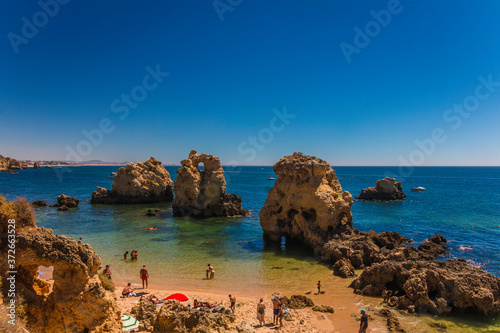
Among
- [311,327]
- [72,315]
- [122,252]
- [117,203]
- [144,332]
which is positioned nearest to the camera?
[72,315]

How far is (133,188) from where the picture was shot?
5253 cm

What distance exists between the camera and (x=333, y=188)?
2609cm

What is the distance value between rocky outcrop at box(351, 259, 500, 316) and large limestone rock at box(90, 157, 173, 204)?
45.6 metres

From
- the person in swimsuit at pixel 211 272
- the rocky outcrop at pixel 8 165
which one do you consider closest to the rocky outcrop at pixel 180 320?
the person in swimsuit at pixel 211 272

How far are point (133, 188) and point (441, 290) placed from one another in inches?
1935

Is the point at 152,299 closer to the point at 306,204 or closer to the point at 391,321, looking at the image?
the point at 391,321

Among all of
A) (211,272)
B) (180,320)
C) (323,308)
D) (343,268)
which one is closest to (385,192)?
(343,268)

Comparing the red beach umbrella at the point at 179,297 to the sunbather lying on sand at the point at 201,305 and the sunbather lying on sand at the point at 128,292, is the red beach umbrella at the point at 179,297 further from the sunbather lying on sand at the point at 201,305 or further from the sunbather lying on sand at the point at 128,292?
the sunbather lying on sand at the point at 128,292

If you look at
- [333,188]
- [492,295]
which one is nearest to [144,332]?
[492,295]

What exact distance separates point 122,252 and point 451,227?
36031 mm

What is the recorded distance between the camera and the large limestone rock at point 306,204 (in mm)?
23812

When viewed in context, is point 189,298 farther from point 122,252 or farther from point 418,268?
point 418,268

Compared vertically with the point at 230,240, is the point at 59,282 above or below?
above

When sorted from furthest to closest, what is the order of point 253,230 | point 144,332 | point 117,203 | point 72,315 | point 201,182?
point 117,203, point 201,182, point 253,230, point 144,332, point 72,315
